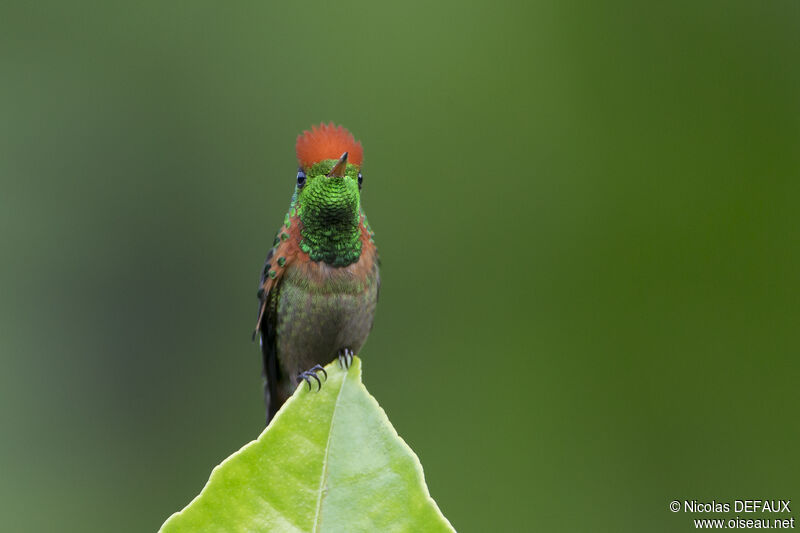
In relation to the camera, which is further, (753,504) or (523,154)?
(523,154)

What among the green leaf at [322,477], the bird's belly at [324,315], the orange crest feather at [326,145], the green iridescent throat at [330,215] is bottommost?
the green leaf at [322,477]

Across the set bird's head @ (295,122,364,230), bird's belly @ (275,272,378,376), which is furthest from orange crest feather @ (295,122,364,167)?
bird's belly @ (275,272,378,376)

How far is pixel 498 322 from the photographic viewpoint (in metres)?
5.03

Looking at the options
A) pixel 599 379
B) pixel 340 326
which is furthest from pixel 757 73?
pixel 340 326

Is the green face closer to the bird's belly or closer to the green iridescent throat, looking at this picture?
the green iridescent throat

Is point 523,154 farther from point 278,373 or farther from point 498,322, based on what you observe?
point 278,373

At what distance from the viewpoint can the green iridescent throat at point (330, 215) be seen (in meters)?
1.74

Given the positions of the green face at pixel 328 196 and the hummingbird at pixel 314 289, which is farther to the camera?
the hummingbird at pixel 314 289

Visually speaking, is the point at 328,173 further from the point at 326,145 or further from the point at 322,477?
the point at 322,477

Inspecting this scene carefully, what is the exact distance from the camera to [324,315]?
6.97 ft

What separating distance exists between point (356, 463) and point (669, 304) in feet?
Result: 14.3

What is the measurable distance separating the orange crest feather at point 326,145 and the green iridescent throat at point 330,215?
2 cm

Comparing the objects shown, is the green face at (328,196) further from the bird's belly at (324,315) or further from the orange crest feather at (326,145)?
the bird's belly at (324,315)

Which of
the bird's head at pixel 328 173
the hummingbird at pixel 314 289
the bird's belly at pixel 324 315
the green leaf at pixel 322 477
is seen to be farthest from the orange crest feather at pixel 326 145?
the green leaf at pixel 322 477
